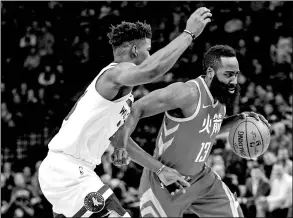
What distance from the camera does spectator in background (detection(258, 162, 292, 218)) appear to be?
8.66 meters

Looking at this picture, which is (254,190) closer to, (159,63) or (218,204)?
(218,204)

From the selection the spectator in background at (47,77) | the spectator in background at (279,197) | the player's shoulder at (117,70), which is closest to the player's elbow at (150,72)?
the player's shoulder at (117,70)

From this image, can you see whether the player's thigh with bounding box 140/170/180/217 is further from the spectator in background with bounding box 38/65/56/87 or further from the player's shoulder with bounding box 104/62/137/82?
the spectator in background with bounding box 38/65/56/87

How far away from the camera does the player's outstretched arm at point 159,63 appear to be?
146 inches

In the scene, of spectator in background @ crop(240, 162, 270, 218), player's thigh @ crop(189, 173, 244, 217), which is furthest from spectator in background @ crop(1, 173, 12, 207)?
player's thigh @ crop(189, 173, 244, 217)

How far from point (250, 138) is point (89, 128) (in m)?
1.76

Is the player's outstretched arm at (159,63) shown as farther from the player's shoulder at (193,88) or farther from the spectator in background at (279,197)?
the spectator in background at (279,197)

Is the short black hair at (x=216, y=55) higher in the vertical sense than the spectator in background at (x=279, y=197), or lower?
higher

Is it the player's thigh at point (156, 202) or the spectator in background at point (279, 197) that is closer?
the player's thigh at point (156, 202)

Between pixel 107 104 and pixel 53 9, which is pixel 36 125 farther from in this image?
pixel 107 104

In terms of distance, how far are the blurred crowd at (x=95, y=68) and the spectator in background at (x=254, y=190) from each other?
278mm

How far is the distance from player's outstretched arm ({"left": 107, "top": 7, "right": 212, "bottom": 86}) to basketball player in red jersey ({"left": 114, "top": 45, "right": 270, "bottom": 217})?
1029 mm

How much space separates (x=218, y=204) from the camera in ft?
17.0

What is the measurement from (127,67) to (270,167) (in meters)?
5.87
